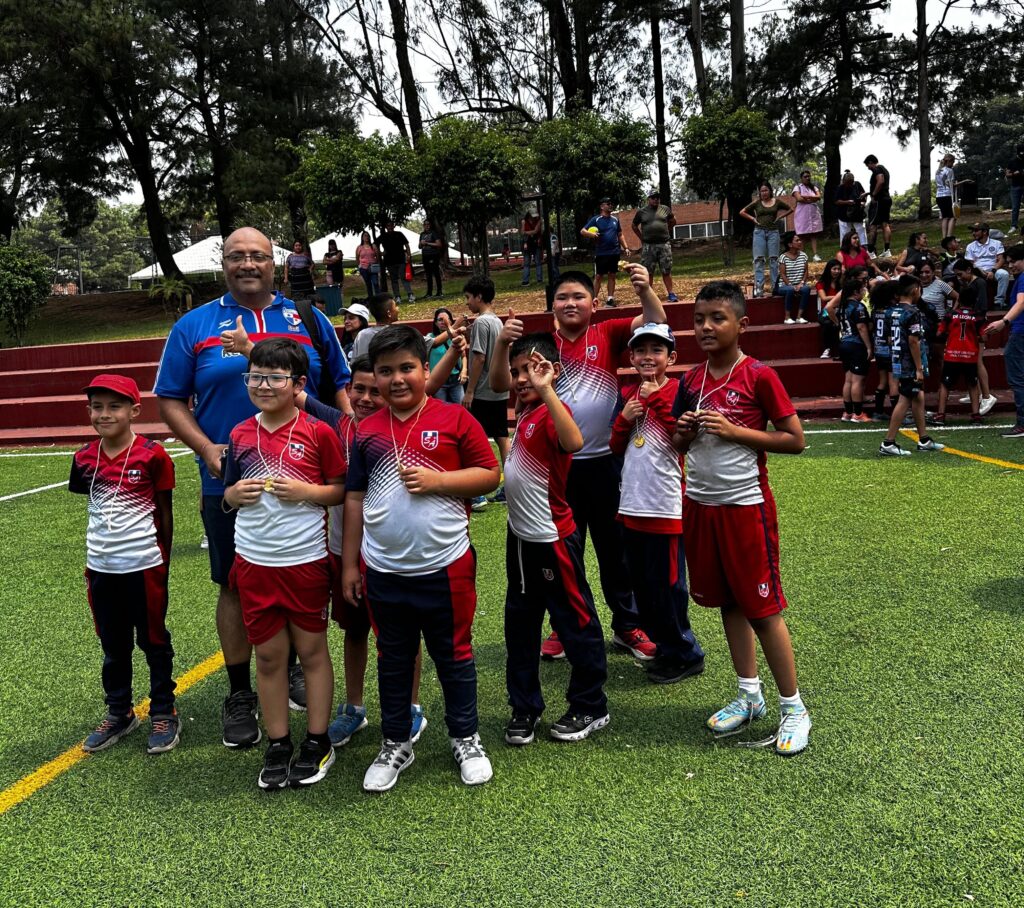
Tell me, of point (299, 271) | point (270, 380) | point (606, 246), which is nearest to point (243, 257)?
point (270, 380)

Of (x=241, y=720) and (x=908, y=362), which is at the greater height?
(x=908, y=362)

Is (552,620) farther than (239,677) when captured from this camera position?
No

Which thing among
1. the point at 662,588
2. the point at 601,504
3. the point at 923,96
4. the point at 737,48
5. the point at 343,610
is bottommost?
the point at 662,588

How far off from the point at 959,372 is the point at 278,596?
898 centimetres

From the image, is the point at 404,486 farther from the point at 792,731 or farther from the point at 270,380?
the point at 792,731

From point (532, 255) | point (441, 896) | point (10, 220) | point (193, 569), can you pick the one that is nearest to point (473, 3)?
point (532, 255)

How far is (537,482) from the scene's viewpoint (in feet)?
11.3

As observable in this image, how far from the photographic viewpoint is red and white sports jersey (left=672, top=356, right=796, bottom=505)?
331 centimetres

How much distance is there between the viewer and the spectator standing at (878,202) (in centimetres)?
1595

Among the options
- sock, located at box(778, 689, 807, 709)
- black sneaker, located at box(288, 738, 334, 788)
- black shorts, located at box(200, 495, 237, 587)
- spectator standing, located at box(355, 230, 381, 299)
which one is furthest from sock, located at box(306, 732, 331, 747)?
spectator standing, located at box(355, 230, 381, 299)

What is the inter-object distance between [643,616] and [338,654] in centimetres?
167

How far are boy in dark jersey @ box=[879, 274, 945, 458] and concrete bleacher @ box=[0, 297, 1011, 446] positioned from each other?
92.5 inches

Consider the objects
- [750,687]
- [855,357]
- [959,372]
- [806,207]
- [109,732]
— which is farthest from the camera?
[806,207]

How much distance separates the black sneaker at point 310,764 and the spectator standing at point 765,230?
1203 centimetres
